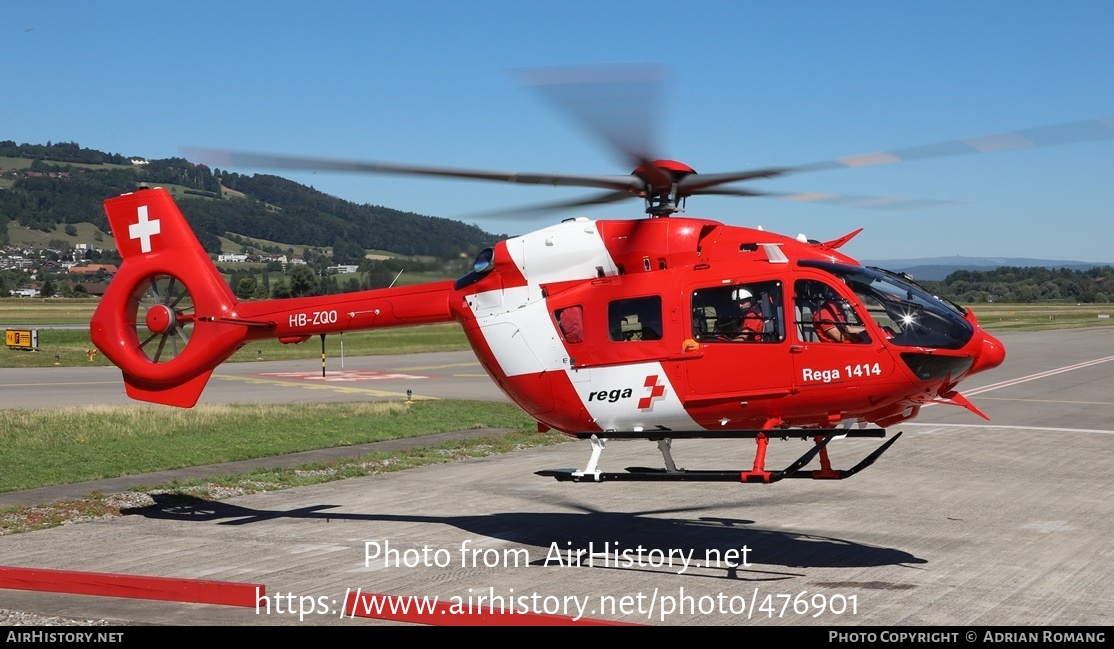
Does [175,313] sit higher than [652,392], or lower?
higher

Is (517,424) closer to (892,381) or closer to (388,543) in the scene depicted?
(388,543)

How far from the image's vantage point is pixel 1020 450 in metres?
20.9

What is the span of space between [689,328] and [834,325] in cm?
156

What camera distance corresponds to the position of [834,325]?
11156 mm

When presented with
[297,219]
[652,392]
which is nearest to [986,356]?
[652,392]

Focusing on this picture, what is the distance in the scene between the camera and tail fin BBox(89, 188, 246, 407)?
48.5 feet

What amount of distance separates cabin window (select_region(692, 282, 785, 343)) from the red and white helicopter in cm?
2

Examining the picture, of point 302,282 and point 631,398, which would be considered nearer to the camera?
point 631,398

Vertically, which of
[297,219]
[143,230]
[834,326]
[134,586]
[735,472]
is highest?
[297,219]

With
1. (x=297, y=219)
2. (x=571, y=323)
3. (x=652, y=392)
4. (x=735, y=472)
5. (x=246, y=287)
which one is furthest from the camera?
(x=297, y=219)

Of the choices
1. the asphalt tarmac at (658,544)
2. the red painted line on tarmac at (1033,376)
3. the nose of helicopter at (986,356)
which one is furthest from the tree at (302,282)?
the red painted line on tarmac at (1033,376)

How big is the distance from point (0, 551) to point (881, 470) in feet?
45.1

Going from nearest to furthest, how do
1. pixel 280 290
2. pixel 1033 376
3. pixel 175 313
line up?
1. pixel 175 313
2. pixel 280 290
3. pixel 1033 376

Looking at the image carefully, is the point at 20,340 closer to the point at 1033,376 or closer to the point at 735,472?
the point at 1033,376
